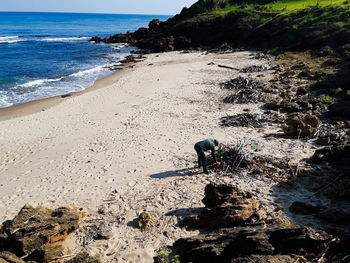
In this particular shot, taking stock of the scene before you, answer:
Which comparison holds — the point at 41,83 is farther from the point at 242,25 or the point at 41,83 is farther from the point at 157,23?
the point at 157,23

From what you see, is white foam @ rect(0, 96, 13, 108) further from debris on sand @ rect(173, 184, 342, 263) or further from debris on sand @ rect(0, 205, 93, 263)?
debris on sand @ rect(173, 184, 342, 263)

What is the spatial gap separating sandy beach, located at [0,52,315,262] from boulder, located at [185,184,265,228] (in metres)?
0.52

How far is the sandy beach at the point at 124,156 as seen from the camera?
23.7 ft

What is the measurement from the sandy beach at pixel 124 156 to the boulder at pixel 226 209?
1.71 feet

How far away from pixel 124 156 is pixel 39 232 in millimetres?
5174

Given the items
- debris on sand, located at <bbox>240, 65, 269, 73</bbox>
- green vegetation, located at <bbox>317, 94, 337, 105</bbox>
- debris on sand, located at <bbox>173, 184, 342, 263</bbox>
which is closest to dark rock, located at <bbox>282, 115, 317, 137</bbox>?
green vegetation, located at <bbox>317, 94, 337, 105</bbox>

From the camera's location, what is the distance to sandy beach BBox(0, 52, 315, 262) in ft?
23.7

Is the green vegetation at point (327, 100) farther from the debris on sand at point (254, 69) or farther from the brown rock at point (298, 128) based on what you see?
the debris on sand at point (254, 69)

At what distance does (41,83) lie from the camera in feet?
81.7

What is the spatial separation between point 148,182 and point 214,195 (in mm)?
2902

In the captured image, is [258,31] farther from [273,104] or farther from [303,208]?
[303,208]


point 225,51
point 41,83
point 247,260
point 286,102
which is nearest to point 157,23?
point 225,51

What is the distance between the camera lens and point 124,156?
1098 centimetres

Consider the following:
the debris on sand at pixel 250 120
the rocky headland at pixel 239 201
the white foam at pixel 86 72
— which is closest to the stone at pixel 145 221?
the rocky headland at pixel 239 201
